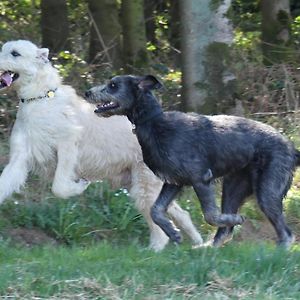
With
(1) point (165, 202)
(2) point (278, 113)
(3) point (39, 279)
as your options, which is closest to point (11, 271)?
(3) point (39, 279)

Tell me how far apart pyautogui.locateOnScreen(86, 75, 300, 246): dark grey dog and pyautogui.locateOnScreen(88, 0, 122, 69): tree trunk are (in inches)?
290

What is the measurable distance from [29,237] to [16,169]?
954 mm

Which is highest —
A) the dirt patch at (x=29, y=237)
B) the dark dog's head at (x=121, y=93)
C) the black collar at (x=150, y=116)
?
the dark dog's head at (x=121, y=93)

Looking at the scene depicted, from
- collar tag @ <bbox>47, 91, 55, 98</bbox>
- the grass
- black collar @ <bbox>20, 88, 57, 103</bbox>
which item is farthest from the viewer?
collar tag @ <bbox>47, 91, 55, 98</bbox>

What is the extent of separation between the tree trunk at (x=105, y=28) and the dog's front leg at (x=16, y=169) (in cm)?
669

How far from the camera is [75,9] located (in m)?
18.8

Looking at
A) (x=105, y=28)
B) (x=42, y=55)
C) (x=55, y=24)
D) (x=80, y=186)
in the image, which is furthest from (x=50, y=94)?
(x=55, y=24)

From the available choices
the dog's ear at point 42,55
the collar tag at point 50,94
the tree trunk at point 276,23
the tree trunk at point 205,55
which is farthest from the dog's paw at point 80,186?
the tree trunk at point 276,23

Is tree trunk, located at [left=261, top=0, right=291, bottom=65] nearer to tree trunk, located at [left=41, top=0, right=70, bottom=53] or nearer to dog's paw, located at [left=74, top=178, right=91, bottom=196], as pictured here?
tree trunk, located at [left=41, top=0, right=70, bottom=53]

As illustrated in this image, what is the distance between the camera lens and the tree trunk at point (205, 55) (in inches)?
448

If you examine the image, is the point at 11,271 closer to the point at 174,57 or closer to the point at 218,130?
the point at 218,130

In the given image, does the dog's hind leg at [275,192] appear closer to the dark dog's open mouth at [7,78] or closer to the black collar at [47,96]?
the black collar at [47,96]

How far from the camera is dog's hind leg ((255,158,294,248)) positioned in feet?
26.1

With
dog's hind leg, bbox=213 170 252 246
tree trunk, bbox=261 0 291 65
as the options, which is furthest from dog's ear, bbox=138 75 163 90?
tree trunk, bbox=261 0 291 65
